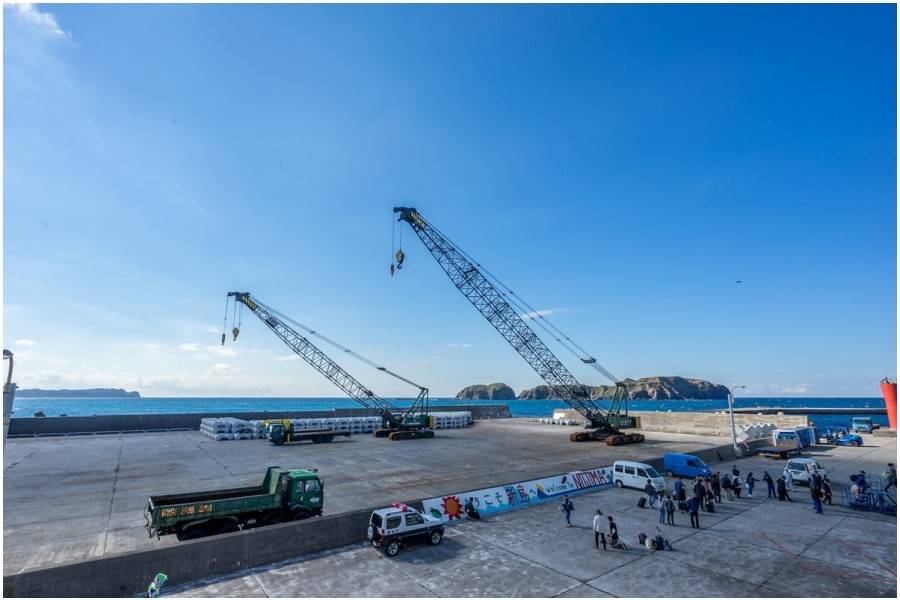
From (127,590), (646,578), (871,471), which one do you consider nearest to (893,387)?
(871,471)

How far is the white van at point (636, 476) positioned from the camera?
26.7 m

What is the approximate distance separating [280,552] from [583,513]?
14.4 meters

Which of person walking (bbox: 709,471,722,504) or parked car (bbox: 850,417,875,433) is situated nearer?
person walking (bbox: 709,471,722,504)

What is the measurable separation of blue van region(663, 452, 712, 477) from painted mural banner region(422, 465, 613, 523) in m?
6.12

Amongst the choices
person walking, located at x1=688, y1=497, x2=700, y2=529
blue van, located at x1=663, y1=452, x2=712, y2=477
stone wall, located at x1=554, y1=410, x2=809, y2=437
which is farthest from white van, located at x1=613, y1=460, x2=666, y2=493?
stone wall, located at x1=554, y1=410, x2=809, y2=437

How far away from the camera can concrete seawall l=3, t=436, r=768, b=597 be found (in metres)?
12.9

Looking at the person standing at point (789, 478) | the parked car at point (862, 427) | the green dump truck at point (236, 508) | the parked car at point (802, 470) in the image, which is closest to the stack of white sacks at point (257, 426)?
the green dump truck at point (236, 508)

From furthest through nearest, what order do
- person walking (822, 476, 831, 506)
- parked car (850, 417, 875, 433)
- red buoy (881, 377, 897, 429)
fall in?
red buoy (881, 377, 897, 429) < parked car (850, 417, 875, 433) < person walking (822, 476, 831, 506)

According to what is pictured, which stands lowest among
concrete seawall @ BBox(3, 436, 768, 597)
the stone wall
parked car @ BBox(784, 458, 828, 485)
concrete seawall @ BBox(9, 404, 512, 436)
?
concrete seawall @ BBox(9, 404, 512, 436)

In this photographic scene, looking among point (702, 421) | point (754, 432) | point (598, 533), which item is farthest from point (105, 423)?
point (702, 421)

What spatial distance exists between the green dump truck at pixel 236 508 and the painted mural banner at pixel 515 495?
555cm

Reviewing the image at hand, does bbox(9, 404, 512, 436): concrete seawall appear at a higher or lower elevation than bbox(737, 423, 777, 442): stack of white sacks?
lower

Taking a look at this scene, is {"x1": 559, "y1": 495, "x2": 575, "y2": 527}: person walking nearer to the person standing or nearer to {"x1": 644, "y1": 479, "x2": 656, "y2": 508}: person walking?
{"x1": 644, "y1": 479, "x2": 656, "y2": 508}: person walking

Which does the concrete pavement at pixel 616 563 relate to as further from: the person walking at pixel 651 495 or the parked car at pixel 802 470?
the parked car at pixel 802 470
